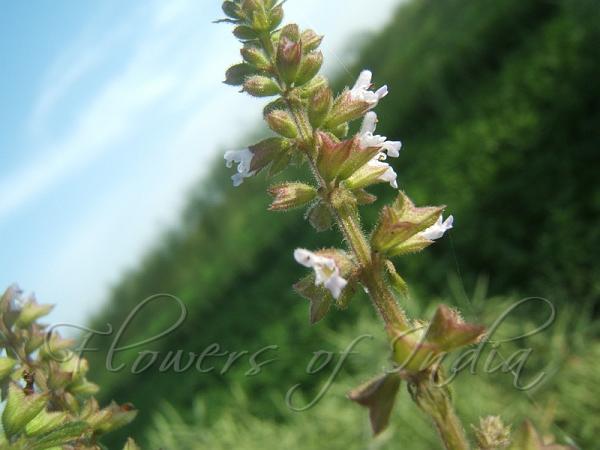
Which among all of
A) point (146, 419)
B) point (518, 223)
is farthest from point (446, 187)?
point (146, 419)

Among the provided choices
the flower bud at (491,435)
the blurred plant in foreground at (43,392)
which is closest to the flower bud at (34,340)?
the blurred plant in foreground at (43,392)

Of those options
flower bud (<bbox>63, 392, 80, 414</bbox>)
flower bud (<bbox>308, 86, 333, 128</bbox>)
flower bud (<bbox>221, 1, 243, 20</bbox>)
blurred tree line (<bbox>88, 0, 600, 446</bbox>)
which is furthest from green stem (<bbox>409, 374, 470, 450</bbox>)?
blurred tree line (<bbox>88, 0, 600, 446</bbox>)

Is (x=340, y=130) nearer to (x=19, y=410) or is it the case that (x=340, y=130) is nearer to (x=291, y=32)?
(x=291, y=32)

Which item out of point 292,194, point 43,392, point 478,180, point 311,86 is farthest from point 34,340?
point 478,180

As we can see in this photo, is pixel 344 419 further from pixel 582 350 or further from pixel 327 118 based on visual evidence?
pixel 327 118

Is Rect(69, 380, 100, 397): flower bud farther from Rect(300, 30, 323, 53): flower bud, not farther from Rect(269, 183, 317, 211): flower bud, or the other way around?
Rect(300, 30, 323, 53): flower bud

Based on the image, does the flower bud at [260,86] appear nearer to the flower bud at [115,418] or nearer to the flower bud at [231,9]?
the flower bud at [231,9]
